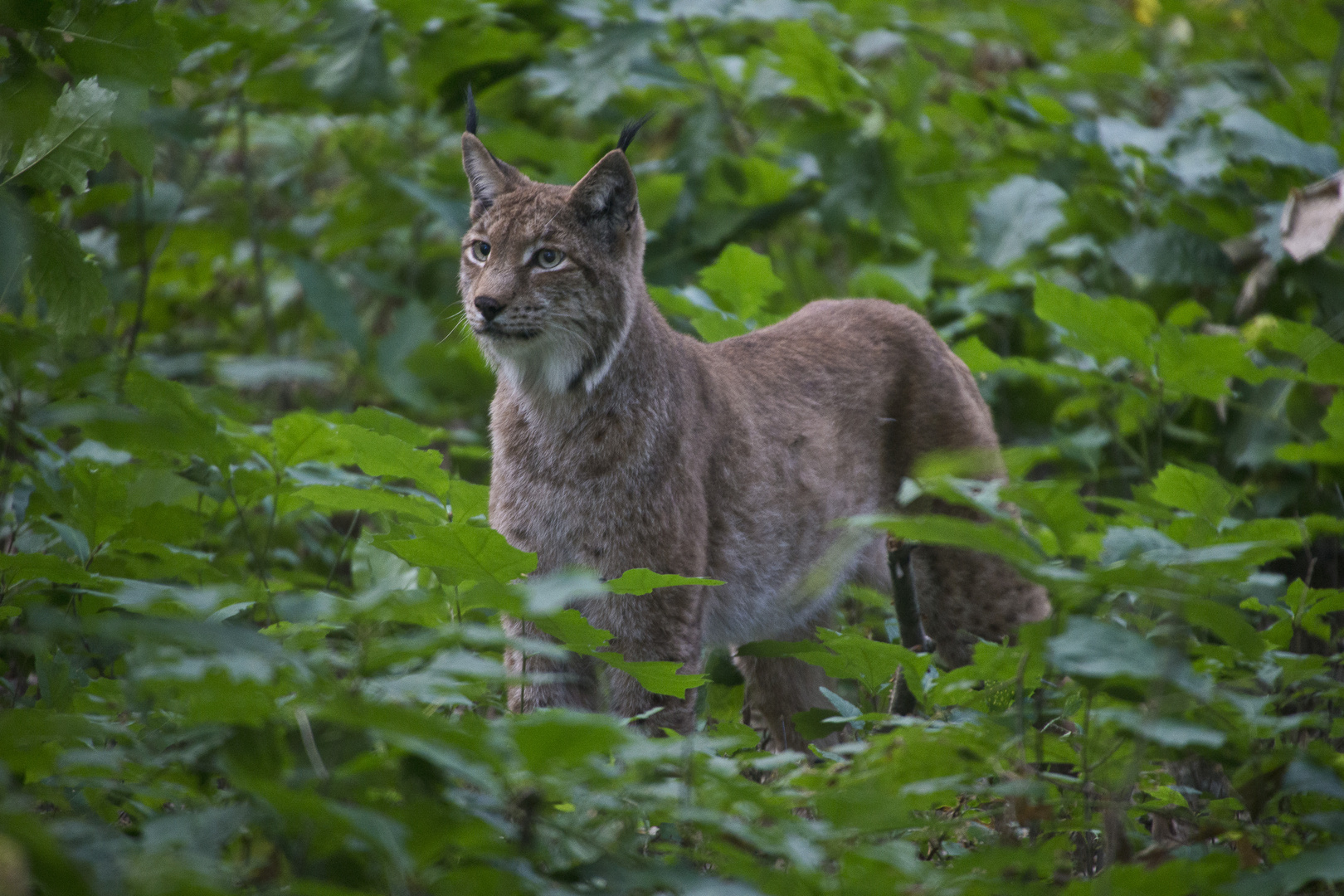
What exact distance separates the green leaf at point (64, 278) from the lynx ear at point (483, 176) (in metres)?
1.59

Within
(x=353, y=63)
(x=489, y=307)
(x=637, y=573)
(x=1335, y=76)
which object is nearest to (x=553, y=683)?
(x=489, y=307)

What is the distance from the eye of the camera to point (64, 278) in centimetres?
296

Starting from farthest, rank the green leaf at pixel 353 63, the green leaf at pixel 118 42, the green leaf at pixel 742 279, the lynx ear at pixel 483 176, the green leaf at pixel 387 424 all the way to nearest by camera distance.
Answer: the green leaf at pixel 353 63, the green leaf at pixel 742 279, the lynx ear at pixel 483 176, the green leaf at pixel 387 424, the green leaf at pixel 118 42

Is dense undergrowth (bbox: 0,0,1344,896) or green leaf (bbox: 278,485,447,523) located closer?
dense undergrowth (bbox: 0,0,1344,896)

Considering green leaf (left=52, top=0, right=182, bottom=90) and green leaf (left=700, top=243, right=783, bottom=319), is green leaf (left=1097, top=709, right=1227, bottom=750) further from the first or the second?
green leaf (left=700, top=243, right=783, bottom=319)

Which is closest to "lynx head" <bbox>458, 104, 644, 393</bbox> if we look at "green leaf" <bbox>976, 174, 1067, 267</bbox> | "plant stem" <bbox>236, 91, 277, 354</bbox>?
"plant stem" <bbox>236, 91, 277, 354</bbox>

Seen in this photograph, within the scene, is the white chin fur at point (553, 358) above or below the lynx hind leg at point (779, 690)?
above

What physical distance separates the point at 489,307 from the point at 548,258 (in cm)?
31

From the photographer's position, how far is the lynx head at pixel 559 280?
3869 millimetres

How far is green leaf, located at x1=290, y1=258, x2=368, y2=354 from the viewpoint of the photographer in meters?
6.39

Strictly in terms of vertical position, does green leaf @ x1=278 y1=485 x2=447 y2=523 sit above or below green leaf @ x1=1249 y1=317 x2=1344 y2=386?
above

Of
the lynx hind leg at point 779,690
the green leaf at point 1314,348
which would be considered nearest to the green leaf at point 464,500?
the lynx hind leg at point 779,690

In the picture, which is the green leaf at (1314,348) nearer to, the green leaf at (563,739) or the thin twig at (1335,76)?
the thin twig at (1335,76)

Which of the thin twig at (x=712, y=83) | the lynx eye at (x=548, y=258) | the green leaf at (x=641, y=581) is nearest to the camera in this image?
the green leaf at (x=641, y=581)
